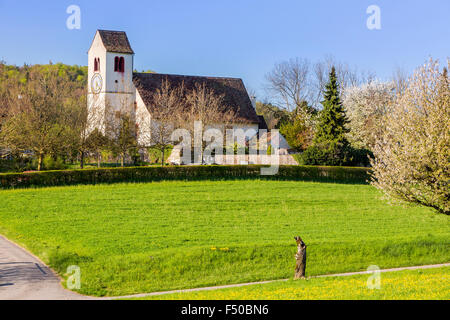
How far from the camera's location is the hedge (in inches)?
1225

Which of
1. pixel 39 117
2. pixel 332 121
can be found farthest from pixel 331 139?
pixel 39 117

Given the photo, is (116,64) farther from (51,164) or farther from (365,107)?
(365,107)

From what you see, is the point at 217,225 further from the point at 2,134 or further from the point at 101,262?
the point at 2,134

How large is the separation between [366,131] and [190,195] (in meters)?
27.5

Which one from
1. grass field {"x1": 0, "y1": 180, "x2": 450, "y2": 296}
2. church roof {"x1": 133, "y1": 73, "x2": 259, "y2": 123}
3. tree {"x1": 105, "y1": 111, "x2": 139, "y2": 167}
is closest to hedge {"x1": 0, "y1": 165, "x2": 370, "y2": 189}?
grass field {"x1": 0, "y1": 180, "x2": 450, "y2": 296}

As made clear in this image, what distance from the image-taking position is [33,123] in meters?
36.6

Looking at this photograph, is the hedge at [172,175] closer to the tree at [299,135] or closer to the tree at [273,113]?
the tree at [299,135]

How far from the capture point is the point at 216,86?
62.7 m

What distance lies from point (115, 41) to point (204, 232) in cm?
4524

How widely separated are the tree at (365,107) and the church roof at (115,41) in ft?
86.7

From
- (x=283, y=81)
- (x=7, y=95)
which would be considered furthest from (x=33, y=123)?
(x=283, y=81)

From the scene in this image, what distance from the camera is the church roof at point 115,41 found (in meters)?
60.4

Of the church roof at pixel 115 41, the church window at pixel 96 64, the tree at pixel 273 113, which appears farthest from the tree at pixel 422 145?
the church window at pixel 96 64
